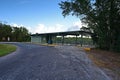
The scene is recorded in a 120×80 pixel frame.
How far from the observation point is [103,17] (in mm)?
28500

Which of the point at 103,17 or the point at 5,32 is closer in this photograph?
the point at 103,17

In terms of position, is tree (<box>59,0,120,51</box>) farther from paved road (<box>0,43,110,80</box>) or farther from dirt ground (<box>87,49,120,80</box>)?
paved road (<box>0,43,110,80</box>)

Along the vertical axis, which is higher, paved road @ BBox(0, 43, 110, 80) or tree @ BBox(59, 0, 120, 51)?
tree @ BBox(59, 0, 120, 51)

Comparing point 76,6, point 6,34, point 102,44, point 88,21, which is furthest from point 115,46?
point 6,34

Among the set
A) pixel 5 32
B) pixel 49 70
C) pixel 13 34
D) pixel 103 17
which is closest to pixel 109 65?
Answer: pixel 49 70

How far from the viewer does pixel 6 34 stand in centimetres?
9400

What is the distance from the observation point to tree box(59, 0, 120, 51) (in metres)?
28.3

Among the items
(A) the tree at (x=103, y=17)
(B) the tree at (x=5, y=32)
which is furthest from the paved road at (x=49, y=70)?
(B) the tree at (x=5, y=32)

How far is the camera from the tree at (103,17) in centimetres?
2828

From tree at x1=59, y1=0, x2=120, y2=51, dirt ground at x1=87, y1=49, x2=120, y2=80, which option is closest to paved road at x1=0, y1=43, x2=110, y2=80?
dirt ground at x1=87, y1=49, x2=120, y2=80

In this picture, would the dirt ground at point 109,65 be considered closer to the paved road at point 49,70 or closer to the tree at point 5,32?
the paved road at point 49,70

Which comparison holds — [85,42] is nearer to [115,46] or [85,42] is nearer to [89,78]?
[115,46]

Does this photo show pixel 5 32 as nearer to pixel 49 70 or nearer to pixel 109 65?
pixel 109 65

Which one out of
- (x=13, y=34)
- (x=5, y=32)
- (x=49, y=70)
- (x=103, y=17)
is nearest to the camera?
(x=49, y=70)
